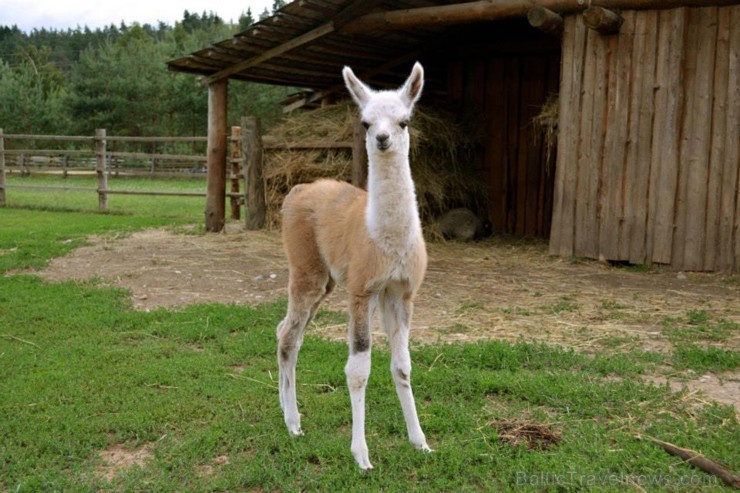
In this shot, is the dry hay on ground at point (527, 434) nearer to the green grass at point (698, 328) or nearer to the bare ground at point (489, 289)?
the bare ground at point (489, 289)

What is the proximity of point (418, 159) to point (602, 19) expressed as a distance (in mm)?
3847

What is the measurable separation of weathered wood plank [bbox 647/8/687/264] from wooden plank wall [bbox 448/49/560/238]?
3.89m

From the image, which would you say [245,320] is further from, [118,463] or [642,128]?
[642,128]

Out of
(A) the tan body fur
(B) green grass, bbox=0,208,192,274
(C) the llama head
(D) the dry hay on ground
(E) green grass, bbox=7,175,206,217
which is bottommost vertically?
(D) the dry hay on ground

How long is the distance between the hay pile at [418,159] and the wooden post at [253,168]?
198 mm

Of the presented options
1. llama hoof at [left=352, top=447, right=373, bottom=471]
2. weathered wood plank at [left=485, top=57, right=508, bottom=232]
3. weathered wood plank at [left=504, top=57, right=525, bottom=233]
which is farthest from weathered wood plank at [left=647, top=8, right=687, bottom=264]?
llama hoof at [left=352, top=447, right=373, bottom=471]

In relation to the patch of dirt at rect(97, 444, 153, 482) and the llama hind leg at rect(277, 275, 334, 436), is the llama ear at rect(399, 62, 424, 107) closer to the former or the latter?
the llama hind leg at rect(277, 275, 334, 436)

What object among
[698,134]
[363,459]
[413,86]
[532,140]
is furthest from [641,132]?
[363,459]

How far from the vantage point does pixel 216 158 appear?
41.4ft

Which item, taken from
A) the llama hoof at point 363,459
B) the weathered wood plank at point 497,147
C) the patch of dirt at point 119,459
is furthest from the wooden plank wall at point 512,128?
the patch of dirt at point 119,459

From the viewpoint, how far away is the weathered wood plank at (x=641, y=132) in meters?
8.60

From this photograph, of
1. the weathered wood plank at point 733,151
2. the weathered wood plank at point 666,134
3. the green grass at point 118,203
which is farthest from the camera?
the green grass at point 118,203

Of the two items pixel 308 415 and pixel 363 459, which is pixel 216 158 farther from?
pixel 363 459

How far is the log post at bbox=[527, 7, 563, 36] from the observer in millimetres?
8570
